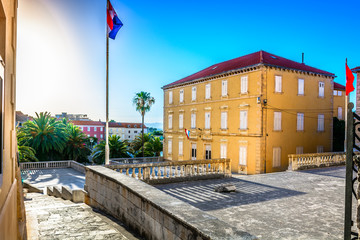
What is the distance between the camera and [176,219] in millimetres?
4133

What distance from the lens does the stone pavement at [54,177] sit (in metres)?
24.8

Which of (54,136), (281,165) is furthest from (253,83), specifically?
(54,136)

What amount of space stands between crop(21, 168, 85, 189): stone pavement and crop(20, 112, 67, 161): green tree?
655 cm

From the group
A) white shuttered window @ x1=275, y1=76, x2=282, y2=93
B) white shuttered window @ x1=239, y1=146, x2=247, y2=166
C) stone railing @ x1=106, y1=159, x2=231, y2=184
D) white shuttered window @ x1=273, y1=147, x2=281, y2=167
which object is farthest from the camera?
white shuttered window @ x1=239, y1=146, x2=247, y2=166

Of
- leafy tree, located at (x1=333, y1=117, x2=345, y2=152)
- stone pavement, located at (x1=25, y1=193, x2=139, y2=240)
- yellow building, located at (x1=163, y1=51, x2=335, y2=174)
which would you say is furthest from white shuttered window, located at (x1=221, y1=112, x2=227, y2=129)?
stone pavement, located at (x1=25, y1=193, x2=139, y2=240)

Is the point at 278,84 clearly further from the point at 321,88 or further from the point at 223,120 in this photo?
the point at 223,120

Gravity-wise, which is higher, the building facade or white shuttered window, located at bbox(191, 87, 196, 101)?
white shuttered window, located at bbox(191, 87, 196, 101)

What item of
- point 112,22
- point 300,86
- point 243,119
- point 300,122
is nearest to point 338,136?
point 300,122

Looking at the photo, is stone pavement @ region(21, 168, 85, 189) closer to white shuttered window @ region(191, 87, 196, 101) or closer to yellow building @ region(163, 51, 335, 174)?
→ yellow building @ region(163, 51, 335, 174)

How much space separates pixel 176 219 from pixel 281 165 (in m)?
24.5

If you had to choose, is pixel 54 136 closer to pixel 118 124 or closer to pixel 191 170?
pixel 191 170

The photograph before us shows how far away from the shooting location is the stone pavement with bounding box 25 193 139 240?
5469mm

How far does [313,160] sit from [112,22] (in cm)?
1540

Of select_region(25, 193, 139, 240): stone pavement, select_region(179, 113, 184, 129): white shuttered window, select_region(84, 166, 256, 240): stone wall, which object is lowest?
select_region(25, 193, 139, 240): stone pavement
